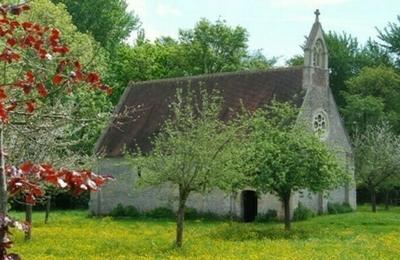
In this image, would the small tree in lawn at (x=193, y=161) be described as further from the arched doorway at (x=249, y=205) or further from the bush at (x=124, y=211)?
the bush at (x=124, y=211)

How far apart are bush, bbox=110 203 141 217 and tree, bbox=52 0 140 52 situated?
1817 cm

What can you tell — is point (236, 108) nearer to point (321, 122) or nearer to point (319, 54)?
point (321, 122)

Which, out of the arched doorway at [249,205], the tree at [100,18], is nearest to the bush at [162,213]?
the arched doorway at [249,205]

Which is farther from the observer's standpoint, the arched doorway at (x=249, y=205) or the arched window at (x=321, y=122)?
the arched window at (x=321, y=122)

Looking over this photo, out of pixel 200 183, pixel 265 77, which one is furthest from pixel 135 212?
pixel 200 183

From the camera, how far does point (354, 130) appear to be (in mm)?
64562

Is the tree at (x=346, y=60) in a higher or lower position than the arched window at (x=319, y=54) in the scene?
higher

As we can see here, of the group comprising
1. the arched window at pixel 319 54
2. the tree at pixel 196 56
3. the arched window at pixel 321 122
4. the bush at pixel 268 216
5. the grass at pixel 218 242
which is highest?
the tree at pixel 196 56

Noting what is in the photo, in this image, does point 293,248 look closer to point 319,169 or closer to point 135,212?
point 319,169

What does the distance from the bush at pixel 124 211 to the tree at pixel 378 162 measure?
1708cm

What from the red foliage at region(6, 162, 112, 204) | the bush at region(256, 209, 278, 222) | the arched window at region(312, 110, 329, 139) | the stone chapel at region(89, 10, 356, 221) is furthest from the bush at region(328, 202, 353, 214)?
the red foliage at region(6, 162, 112, 204)

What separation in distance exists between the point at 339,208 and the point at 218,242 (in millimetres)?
22822

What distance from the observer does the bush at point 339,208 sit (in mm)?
48000


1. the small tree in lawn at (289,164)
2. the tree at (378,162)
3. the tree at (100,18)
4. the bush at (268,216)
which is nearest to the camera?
the small tree in lawn at (289,164)
